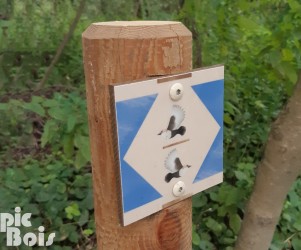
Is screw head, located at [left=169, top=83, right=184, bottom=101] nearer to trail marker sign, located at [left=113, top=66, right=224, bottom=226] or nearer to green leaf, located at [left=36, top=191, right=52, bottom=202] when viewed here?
trail marker sign, located at [left=113, top=66, right=224, bottom=226]

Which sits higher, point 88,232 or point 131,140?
point 131,140

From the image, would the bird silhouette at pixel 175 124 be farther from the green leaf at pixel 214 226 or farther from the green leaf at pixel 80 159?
the green leaf at pixel 214 226

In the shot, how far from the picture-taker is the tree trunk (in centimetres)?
226

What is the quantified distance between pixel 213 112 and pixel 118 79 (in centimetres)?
32

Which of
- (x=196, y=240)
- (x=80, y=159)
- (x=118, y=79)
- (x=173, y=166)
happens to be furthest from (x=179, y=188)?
(x=196, y=240)

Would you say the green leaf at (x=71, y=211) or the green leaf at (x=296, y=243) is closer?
the green leaf at (x=71, y=211)

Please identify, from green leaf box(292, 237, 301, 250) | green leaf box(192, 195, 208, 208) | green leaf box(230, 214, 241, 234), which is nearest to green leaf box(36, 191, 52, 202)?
green leaf box(192, 195, 208, 208)

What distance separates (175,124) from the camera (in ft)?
4.62

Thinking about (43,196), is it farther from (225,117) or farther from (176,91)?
(176,91)

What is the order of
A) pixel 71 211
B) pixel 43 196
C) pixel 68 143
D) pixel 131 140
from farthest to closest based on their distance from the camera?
1. pixel 43 196
2. pixel 71 211
3. pixel 68 143
4. pixel 131 140

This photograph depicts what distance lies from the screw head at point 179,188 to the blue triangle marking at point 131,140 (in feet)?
0.33

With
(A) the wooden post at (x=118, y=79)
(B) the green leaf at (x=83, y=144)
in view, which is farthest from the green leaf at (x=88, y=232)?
(A) the wooden post at (x=118, y=79)

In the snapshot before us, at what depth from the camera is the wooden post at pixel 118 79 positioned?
1369mm

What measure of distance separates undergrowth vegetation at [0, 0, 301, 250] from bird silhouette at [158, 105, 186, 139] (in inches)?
39.0
